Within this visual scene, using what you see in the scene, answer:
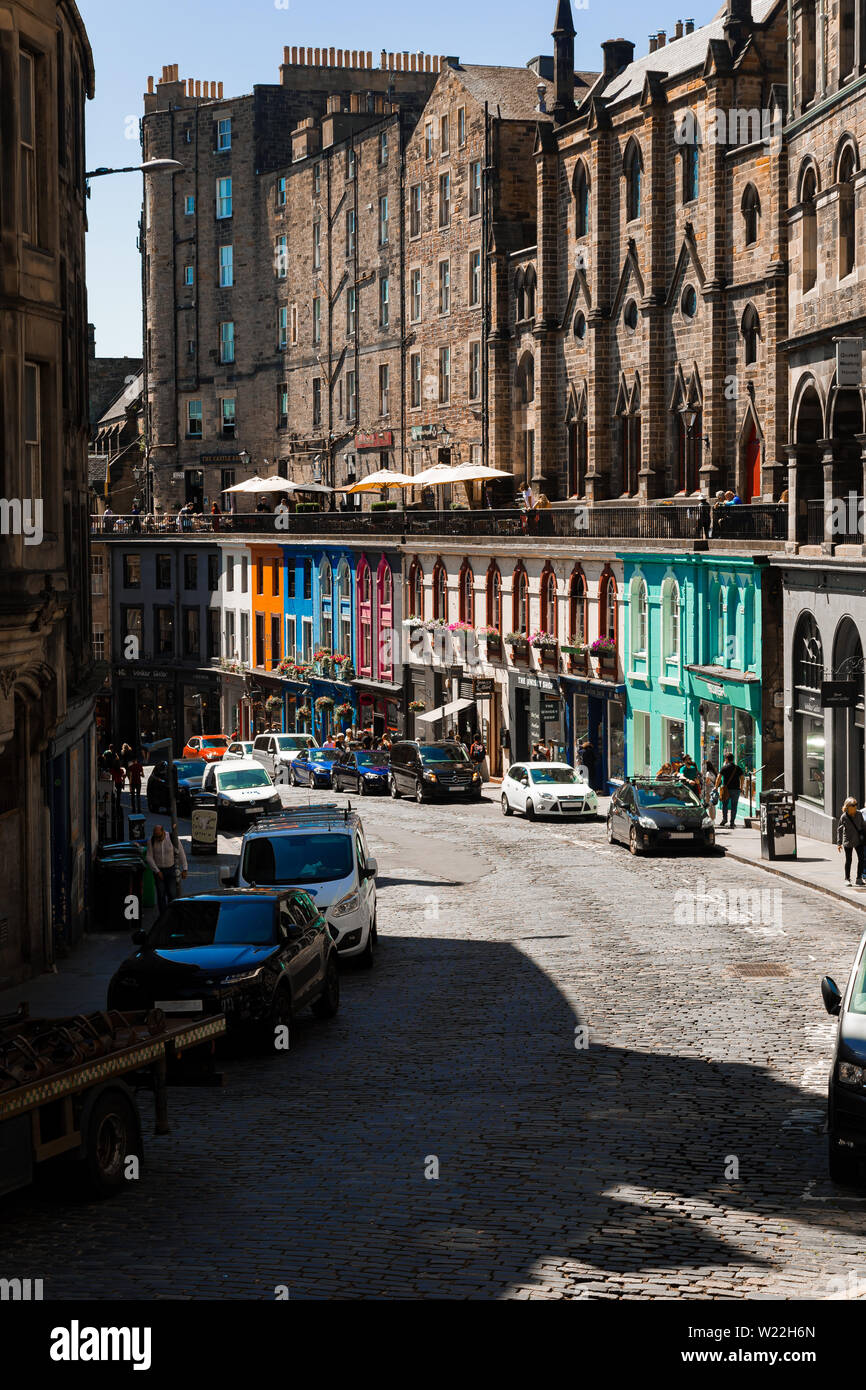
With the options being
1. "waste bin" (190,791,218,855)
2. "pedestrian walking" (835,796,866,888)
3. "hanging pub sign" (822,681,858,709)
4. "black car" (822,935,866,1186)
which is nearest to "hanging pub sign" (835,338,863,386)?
"hanging pub sign" (822,681,858,709)

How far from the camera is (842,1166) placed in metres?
13.2

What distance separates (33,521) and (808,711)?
21600mm

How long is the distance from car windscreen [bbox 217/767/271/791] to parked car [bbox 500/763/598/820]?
6.35 metres

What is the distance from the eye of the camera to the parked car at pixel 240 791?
4622 cm

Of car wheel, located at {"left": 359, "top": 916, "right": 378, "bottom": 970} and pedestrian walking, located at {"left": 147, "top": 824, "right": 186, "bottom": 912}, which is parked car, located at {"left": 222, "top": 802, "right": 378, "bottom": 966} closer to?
car wheel, located at {"left": 359, "top": 916, "right": 378, "bottom": 970}

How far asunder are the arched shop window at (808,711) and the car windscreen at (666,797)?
3.16m

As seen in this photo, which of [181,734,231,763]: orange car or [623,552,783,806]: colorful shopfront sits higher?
[623,552,783,806]: colorful shopfront

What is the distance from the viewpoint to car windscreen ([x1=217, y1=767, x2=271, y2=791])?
4712 cm

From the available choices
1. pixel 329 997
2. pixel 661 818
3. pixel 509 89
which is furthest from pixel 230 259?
pixel 329 997

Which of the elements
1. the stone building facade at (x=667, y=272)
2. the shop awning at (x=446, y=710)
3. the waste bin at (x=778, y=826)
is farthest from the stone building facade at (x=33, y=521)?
the shop awning at (x=446, y=710)

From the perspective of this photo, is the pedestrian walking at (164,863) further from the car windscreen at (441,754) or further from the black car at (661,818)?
the car windscreen at (441,754)

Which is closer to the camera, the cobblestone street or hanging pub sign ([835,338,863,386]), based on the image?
the cobblestone street

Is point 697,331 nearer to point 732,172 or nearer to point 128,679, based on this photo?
point 732,172

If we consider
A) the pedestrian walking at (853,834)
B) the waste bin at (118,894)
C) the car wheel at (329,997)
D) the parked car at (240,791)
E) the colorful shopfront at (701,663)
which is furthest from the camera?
the parked car at (240,791)
